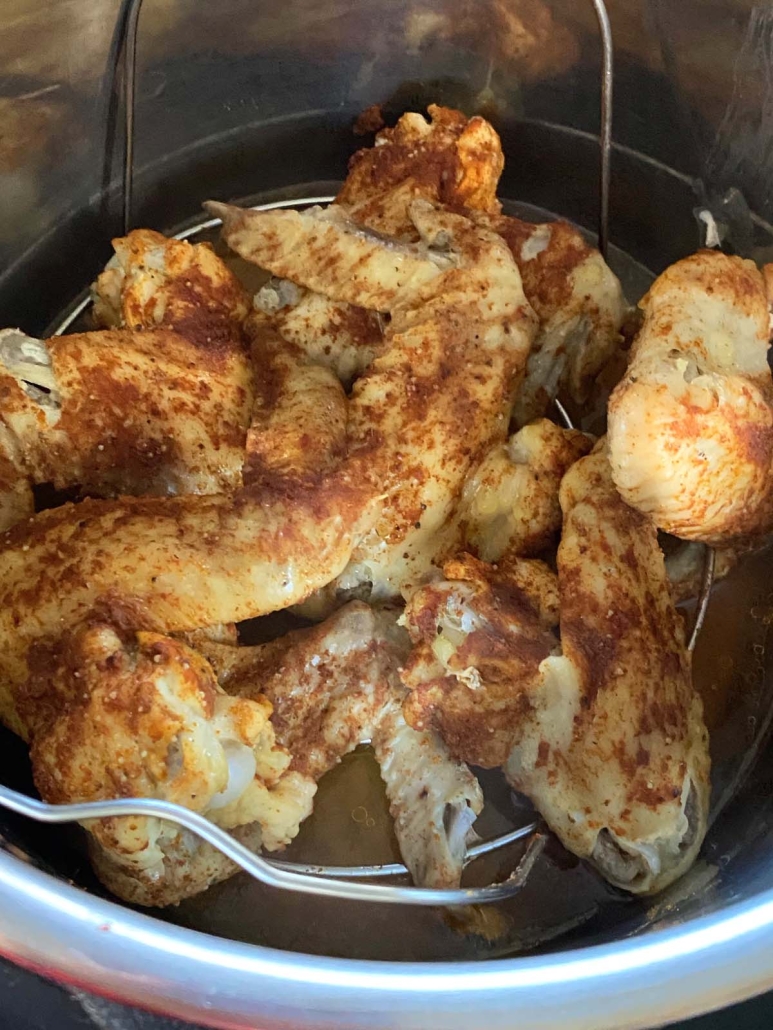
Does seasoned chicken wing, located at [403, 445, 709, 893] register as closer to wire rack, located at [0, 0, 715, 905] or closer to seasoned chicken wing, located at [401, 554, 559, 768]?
seasoned chicken wing, located at [401, 554, 559, 768]

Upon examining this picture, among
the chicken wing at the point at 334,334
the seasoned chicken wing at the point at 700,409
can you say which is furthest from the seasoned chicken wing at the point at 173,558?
the seasoned chicken wing at the point at 700,409

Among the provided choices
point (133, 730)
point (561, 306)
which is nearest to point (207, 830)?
point (133, 730)

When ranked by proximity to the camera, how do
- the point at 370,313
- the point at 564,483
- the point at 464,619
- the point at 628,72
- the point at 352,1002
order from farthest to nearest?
the point at 628,72 < the point at 370,313 < the point at 564,483 < the point at 464,619 < the point at 352,1002

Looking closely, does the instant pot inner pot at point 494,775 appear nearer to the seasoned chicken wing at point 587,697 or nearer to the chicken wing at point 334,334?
the seasoned chicken wing at point 587,697

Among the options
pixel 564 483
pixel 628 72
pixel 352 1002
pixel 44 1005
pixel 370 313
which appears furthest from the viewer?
pixel 628 72

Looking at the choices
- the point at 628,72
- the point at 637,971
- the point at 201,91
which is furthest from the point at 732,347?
the point at 201,91

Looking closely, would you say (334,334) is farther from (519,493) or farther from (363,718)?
(363,718)

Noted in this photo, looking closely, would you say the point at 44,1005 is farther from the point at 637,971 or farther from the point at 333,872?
the point at 637,971

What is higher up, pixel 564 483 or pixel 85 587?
pixel 85 587
